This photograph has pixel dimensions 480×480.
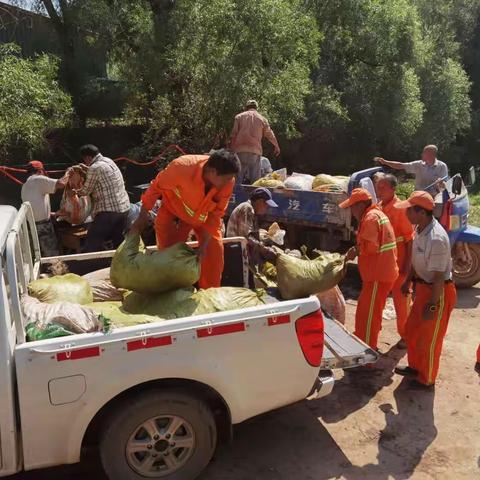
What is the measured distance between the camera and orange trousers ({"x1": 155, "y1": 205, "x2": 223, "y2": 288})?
15.1ft

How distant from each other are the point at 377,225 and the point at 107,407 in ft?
8.85

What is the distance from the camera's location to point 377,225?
4766mm

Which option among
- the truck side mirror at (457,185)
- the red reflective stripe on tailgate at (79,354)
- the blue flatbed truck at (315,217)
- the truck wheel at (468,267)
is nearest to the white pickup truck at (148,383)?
the red reflective stripe on tailgate at (79,354)

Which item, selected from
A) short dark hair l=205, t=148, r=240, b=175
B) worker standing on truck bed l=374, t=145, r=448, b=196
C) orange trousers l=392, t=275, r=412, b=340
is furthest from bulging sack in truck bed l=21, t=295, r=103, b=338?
worker standing on truck bed l=374, t=145, r=448, b=196

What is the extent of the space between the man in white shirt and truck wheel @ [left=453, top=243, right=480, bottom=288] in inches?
205

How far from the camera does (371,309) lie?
5.00 metres

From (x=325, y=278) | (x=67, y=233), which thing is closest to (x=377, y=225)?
(x=325, y=278)

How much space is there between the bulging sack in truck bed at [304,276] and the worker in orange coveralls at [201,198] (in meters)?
0.57

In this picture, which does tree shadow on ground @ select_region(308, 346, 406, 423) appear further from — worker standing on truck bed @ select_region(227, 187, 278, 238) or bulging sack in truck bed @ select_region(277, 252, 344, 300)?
worker standing on truck bed @ select_region(227, 187, 278, 238)

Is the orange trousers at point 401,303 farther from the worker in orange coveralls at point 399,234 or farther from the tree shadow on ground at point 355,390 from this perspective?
the tree shadow on ground at point 355,390

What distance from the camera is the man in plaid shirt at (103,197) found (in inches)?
258

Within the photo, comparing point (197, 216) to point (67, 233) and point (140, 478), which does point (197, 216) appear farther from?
point (67, 233)

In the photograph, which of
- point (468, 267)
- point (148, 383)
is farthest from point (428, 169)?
point (148, 383)

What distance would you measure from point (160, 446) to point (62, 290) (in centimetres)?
128
